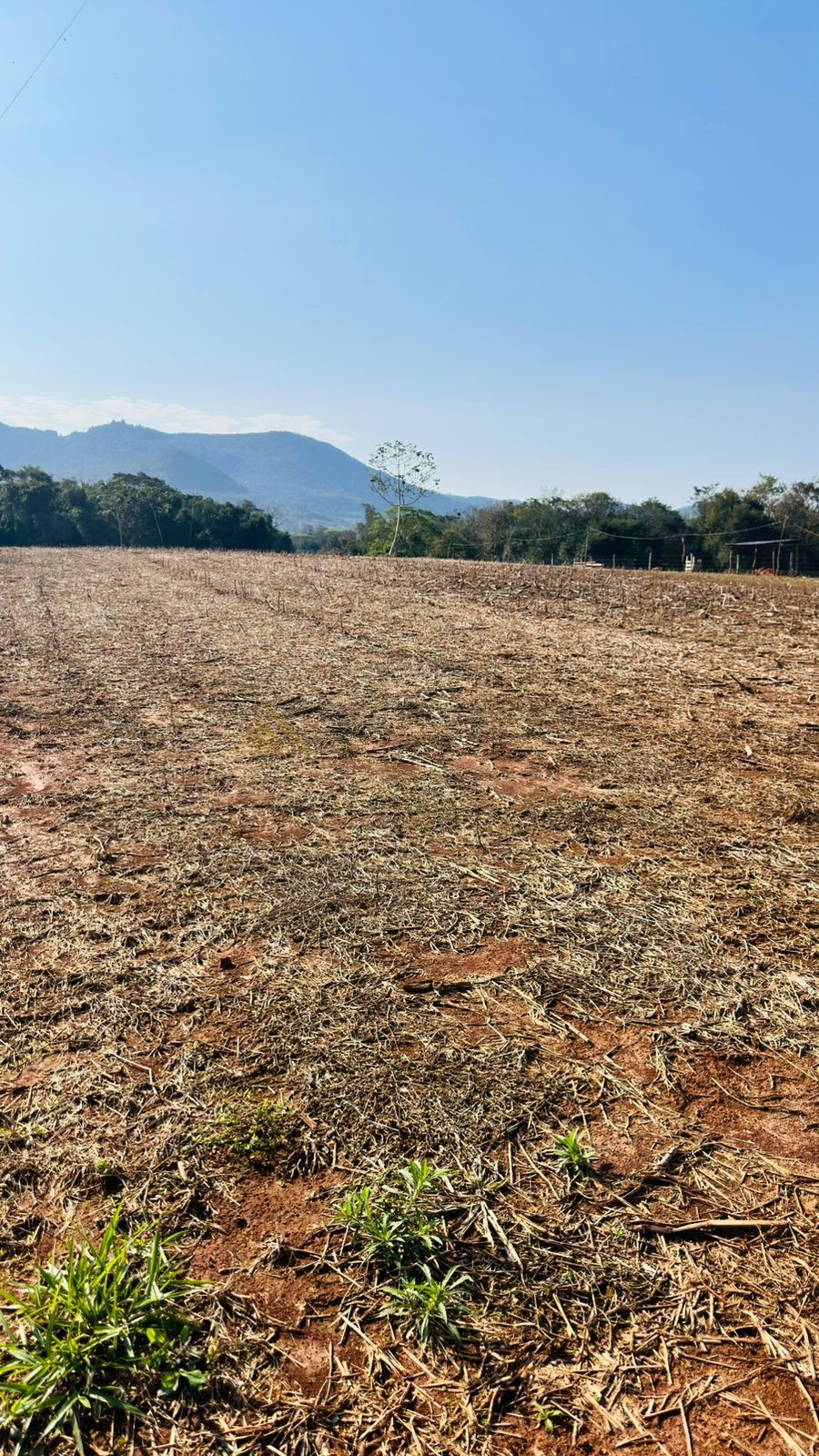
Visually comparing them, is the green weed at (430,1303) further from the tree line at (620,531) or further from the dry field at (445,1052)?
the tree line at (620,531)

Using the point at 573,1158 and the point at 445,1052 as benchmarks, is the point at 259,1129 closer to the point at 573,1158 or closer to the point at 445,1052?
the point at 445,1052

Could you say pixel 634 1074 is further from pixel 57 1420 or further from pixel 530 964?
pixel 57 1420

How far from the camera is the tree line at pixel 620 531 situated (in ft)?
186

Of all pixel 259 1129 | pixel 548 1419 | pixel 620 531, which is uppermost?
pixel 620 531

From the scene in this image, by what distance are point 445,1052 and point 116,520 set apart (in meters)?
76.8

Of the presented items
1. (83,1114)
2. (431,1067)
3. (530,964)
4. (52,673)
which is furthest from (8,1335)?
(52,673)

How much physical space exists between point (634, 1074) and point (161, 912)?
7.30ft

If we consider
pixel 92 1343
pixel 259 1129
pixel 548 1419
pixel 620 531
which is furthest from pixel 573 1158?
pixel 620 531

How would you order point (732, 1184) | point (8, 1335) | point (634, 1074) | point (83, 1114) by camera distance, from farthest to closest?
point (634, 1074) < point (83, 1114) < point (732, 1184) < point (8, 1335)

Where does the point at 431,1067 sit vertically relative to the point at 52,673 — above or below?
below

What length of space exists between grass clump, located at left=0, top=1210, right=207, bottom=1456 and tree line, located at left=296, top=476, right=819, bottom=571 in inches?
1996

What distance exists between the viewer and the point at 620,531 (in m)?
68.0

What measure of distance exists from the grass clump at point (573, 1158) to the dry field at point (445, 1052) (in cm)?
3

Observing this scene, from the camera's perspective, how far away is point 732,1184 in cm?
217
